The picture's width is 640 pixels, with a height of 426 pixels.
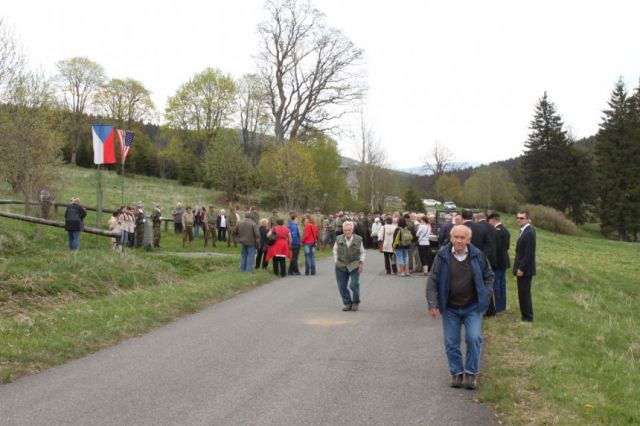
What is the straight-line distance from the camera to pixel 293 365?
7512 mm

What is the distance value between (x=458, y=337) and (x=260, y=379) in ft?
7.29

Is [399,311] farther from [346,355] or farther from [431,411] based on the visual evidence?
[431,411]

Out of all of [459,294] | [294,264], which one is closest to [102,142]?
[294,264]

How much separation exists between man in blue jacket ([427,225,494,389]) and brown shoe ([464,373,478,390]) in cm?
4

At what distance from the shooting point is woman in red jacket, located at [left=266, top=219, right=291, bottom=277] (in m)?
17.7

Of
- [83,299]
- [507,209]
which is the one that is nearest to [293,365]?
[83,299]

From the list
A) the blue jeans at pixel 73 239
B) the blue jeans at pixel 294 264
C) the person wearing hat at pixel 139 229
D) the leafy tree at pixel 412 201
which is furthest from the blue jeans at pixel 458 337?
the leafy tree at pixel 412 201

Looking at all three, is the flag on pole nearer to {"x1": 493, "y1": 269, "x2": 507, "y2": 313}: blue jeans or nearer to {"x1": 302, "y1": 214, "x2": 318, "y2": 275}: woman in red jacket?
{"x1": 302, "y1": 214, "x2": 318, "y2": 275}: woman in red jacket

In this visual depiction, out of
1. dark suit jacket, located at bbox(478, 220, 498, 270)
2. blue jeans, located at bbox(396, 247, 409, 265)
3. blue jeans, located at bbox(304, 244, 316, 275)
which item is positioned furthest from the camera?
blue jeans, located at bbox(304, 244, 316, 275)

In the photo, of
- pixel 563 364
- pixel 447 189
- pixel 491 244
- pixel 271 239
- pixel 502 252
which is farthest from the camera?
pixel 447 189

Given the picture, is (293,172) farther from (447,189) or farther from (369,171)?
(447,189)

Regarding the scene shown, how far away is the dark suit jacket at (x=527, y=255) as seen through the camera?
33.8ft

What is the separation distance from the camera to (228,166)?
43219 millimetres

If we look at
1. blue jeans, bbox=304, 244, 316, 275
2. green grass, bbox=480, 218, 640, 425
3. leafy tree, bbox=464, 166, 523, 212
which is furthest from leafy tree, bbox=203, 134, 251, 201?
leafy tree, bbox=464, 166, 523, 212
